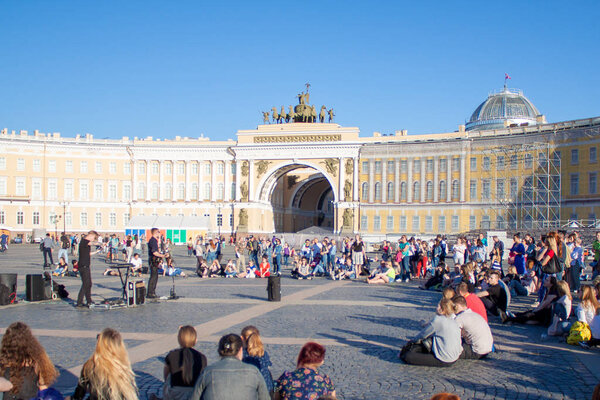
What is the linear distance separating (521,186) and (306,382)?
184ft

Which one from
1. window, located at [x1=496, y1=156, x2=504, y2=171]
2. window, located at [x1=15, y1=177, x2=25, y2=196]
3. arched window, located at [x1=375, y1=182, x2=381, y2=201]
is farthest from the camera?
window, located at [x1=15, y1=177, x2=25, y2=196]

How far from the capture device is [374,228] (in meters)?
66.5

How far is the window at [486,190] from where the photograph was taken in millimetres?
61000

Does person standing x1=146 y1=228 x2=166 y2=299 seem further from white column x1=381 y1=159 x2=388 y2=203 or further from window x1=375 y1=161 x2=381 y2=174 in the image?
Result: window x1=375 y1=161 x2=381 y2=174

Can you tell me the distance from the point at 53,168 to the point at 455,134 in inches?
1745

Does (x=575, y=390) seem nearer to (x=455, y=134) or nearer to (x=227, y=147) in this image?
(x=455, y=134)

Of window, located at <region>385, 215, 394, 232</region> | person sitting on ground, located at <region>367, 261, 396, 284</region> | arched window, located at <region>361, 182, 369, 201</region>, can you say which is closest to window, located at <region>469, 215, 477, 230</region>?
window, located at <region>385, 215, 394, 232</region>

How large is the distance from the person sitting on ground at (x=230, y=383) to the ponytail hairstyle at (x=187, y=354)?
3.78 ft

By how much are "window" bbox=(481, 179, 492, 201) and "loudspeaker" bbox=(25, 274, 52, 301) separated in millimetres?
50840

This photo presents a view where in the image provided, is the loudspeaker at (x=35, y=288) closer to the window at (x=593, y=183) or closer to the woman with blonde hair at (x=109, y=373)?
the woman with blonde hair at (x=109, y=373)

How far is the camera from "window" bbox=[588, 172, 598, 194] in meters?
52.7

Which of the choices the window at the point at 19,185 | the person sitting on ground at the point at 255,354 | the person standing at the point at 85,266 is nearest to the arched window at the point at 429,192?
the window at the point at 19,185

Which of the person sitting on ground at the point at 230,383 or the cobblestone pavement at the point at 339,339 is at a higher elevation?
the person sitting on ground at the point at 230,383

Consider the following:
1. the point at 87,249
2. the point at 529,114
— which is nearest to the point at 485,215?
the point at 529,114
